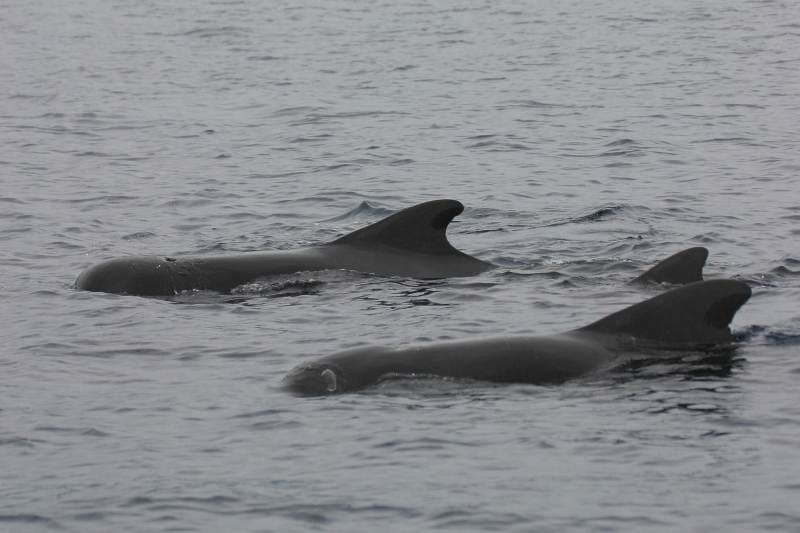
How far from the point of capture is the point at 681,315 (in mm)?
13227

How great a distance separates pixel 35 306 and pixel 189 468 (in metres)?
6.04

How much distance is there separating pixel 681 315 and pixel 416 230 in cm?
441

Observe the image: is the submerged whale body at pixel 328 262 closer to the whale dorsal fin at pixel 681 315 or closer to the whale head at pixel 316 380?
the whale dorsal fin at pixel 681 315

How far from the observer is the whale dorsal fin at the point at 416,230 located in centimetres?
1669

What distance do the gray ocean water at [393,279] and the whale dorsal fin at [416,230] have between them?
1.91 ft

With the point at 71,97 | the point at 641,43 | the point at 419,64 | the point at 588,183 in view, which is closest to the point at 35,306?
the point at 588,183

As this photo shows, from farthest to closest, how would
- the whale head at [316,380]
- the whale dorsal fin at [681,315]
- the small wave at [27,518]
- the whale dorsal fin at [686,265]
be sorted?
the whale dorsal fin at [686,265]
the whale dorsal fin at [681,315]
the whale head at [316,380]
the small wave at [27,518]

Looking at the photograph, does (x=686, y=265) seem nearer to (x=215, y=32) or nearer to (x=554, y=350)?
(x=554, y=350)

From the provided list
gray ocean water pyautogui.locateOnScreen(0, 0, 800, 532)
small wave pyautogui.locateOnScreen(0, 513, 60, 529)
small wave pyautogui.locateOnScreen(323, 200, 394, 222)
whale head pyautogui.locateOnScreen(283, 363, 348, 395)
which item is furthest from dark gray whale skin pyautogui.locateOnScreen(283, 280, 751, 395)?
small wave pyautogui.locateOnScreen(323, 200, 394, 222)

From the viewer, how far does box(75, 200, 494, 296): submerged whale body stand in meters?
16.7

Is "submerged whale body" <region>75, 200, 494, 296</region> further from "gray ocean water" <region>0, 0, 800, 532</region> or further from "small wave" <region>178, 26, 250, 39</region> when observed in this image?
"small wave" <region>178, 26, 250, 39</region>

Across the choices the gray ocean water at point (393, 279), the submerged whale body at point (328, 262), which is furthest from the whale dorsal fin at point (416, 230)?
the gray ocean water at point (393, 279)

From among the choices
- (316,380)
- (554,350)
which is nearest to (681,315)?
(554,350)

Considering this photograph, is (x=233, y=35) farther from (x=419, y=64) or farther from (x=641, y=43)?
(x=641, y=43)
